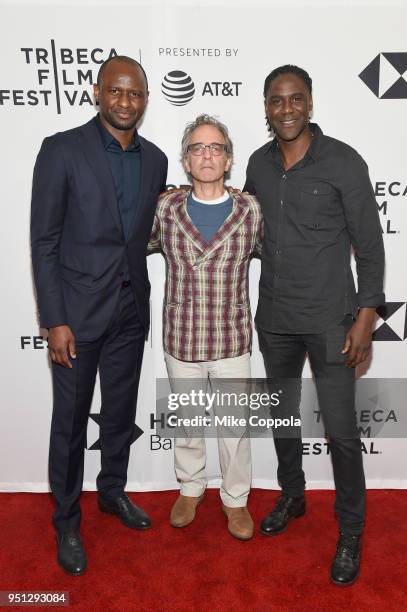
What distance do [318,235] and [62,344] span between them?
1086 mm

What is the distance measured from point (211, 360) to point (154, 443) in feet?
2.76

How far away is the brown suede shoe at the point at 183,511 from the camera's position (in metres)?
2.68

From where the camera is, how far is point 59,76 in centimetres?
262

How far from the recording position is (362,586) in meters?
2.29

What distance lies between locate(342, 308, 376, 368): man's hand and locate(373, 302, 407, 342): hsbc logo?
0.70m

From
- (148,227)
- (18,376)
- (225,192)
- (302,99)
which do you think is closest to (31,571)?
(18,376)

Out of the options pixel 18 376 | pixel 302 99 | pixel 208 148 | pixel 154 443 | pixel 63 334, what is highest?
pixel 302 99

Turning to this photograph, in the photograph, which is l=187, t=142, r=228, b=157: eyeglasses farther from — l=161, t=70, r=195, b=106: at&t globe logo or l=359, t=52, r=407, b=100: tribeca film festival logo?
l=359, t=52, r=407, b=100: tribeca film festival logo

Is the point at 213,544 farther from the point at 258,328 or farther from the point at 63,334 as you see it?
the point at 63,334

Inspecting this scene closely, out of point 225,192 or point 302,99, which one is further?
point 225,192

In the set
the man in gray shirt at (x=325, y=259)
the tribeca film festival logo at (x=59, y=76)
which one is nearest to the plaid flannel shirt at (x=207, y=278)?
the man in gray shirt at (x=325, y=259)

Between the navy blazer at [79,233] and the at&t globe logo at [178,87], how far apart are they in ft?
1.58

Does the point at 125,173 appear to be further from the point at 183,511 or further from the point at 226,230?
the point at 183,511

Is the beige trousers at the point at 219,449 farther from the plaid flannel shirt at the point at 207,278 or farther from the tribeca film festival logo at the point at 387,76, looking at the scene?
the tribeca film festival logo at the point at 387,76
